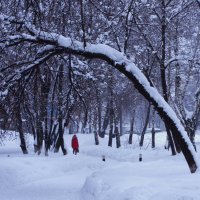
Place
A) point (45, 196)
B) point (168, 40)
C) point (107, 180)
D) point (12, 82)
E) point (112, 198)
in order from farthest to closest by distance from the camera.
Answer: point (168, 40), point (45, 196), point (107, 180), point (12, 82), point (112, 198)

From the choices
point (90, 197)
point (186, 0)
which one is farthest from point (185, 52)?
point (90, 197)

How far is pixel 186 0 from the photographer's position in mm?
20281

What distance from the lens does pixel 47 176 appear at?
64.2 ft

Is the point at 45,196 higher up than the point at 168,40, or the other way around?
the point at 168,40

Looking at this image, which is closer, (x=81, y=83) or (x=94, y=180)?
(x=94, y=180)

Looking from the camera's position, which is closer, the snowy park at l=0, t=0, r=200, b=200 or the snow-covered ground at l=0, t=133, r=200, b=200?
the snow-covered ground at l=0, t=133, r=200, b=200

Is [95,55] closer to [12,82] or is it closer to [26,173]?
[12,82]

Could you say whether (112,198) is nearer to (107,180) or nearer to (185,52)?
(107,180)

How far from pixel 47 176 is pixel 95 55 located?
9.40 meters

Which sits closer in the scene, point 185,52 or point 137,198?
point 137,198

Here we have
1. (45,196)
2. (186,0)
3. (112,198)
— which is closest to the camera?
(112,198)

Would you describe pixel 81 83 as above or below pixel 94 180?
above

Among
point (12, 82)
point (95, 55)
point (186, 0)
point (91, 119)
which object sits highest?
point (186, 0)

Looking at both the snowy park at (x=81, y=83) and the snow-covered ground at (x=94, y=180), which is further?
the snowy park at (x=81, y=83)
